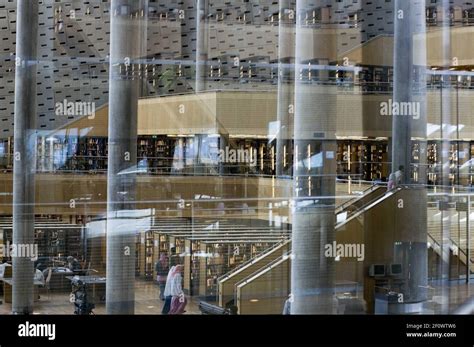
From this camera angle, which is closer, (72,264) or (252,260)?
(72,264)

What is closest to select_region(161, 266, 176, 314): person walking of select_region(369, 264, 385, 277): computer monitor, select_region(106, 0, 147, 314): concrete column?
select_region(106, 0, 147, 314): concrete column

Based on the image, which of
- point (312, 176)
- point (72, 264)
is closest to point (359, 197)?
point (312, 176)

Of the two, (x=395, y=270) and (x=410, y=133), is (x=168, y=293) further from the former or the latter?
(x=410, y=133)

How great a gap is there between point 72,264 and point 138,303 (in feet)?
1.36

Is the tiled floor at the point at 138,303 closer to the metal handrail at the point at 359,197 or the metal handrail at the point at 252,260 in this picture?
the metal handrail at the point at 252,260

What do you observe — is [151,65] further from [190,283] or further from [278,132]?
[190,283]

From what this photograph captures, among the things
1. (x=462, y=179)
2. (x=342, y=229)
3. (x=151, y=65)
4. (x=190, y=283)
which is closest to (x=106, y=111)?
(x=151, y=65)

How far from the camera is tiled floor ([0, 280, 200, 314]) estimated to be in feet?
11.8

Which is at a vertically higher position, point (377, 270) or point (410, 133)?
point (410, 133)

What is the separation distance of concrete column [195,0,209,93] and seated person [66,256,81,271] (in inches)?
48.0

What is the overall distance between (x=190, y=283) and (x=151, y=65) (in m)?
1.27

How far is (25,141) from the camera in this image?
389cm

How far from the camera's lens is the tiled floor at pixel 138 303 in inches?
141
